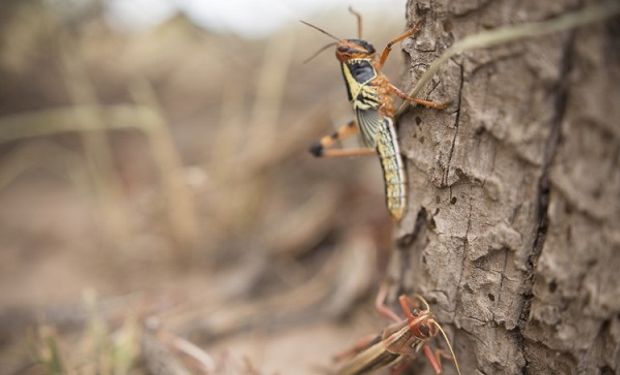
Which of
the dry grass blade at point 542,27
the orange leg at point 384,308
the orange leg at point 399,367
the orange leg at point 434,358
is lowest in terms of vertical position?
the orange leg at point 399,367

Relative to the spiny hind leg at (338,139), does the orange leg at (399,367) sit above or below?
below

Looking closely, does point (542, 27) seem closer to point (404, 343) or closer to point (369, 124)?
point (369, 124)

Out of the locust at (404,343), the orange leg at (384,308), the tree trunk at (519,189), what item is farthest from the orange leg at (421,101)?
the orange leg at (384,308)

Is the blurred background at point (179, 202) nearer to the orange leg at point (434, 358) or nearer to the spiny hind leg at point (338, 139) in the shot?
the spiny hind leg at point (338, 139)

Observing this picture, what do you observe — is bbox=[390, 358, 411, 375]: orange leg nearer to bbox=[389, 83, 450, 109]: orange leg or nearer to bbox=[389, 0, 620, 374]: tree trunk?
bbox=[389, 0, 620, 374]: tree trunk

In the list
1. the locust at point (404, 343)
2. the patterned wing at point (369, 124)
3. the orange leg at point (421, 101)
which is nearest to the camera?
the orange leg at point (421, 101)

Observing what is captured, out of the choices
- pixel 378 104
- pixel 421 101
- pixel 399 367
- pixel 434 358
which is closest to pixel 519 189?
pixel 421 101

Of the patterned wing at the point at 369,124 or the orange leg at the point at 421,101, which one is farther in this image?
the patterned wing at the point at 369,124
